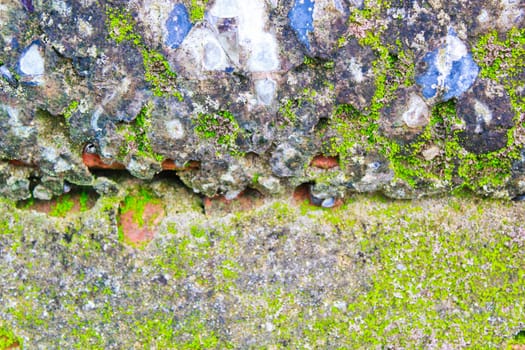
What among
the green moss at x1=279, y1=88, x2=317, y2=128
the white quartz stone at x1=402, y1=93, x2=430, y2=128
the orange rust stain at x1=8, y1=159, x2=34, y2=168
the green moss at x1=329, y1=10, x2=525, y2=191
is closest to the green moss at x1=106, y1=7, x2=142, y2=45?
the green moss at x1=279, y1=88, x2=317, y2=128

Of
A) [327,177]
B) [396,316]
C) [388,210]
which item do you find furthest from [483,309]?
[327,177]

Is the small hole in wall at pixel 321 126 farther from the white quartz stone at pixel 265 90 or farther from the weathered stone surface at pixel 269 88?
the white quartz stone at pixel 265 90

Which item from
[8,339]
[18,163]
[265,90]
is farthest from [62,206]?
[265,90]

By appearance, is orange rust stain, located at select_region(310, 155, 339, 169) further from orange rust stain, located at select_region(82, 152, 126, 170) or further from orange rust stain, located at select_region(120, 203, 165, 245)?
orange rust stain, located at select_region(82, 152, 126, 170)

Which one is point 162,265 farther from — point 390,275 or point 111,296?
point 390,275

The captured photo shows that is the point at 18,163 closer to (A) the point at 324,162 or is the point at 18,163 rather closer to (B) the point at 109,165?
(B) the point at 109,165

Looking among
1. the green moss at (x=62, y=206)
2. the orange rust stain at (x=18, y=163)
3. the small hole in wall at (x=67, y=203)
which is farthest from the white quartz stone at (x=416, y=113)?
the orange rust stain at (x=18, y=163)
